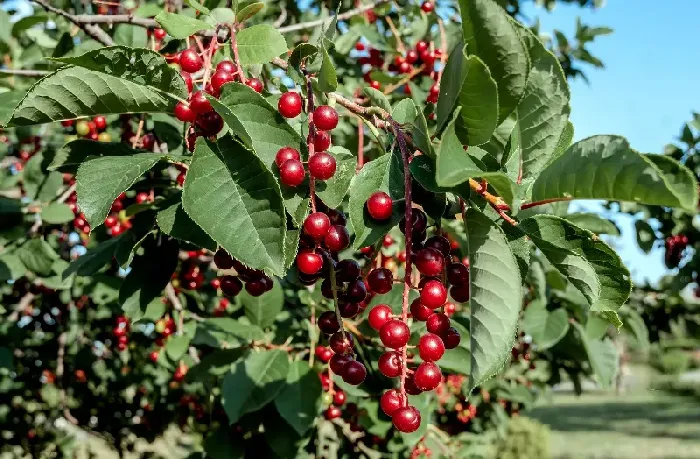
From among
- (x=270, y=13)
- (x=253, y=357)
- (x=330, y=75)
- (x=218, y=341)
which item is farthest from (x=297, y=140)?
(x=270, y=13)

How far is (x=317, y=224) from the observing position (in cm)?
99

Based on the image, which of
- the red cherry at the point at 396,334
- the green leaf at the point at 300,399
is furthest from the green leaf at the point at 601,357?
the red cherry at the point at 396,334

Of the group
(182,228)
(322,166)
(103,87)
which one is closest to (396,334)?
(322,166)

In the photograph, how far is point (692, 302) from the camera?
425 centimetres

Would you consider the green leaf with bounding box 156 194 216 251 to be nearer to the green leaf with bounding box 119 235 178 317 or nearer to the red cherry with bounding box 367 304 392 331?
the red cherry with bounding box 367 304 392 331

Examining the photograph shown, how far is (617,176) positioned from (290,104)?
0.54 metres

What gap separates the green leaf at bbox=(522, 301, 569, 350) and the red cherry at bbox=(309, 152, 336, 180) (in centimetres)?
197

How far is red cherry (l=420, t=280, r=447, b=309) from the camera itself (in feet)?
3.25

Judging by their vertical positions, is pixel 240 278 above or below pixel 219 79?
below

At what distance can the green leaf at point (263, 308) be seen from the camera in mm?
2328

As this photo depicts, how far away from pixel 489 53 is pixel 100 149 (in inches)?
38.7

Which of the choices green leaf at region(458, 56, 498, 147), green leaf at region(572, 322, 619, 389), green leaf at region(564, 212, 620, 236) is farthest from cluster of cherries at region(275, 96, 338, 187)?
green leaf at region(572, 322, 619, 389)

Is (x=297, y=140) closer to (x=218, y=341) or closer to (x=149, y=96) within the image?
(x=149, y=96)

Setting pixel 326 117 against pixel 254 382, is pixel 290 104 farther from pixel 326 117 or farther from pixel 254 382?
pixel 254 382
